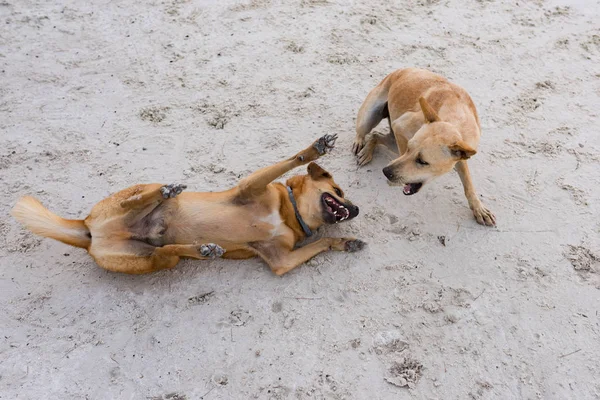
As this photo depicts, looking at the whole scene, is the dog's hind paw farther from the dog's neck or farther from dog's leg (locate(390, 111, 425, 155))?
dog's leg (locate(390, 111, 425, 155))

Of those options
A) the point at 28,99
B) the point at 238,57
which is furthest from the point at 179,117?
the point at 28,99

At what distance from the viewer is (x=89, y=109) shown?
15.7 feet

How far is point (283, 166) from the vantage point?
137 inches

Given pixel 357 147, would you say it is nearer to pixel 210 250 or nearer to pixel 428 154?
pixel 428 154

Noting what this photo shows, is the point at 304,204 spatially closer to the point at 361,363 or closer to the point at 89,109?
the point at 361,363

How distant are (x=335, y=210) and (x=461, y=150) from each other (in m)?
1.04

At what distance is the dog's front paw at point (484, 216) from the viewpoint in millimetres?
3943

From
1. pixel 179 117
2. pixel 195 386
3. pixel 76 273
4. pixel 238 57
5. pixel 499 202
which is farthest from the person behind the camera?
pixel 238 57

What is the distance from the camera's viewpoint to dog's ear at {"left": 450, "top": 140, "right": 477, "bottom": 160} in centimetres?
340

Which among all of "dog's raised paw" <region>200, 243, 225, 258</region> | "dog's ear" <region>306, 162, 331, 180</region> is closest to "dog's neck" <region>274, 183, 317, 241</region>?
"dog's ear" <region>306, 162, 331, 180</region>

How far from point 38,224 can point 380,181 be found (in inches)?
111

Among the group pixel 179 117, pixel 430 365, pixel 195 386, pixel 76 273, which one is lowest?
pixel 430 365

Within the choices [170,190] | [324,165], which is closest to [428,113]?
[324,165]

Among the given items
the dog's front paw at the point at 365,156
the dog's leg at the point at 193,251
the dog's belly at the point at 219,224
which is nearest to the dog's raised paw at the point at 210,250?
the dog's leg at the point at 193,251
